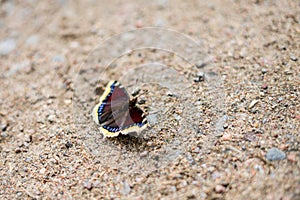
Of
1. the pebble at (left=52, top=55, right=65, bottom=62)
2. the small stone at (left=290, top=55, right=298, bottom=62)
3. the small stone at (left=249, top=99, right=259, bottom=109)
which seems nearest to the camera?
the small stone at (left=249, top=99, right=259, bottom=109)

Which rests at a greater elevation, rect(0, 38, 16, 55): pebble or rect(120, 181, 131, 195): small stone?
rect(0, 38, 16, 55): pebble

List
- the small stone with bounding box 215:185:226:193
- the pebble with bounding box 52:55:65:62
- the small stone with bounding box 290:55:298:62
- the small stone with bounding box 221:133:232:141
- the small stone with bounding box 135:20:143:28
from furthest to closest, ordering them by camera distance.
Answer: the small stone with bounding box 135:20:143:28 < the pebble with bounding box 52:55:65:62 < the small stone with bounding box 290:55:298:62 < the small stone with bounding box 221:133:232:141 < the small stone with bounding box 215:185:226:193

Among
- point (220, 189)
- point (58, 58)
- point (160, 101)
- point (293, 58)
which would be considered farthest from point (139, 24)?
point (220, 189)

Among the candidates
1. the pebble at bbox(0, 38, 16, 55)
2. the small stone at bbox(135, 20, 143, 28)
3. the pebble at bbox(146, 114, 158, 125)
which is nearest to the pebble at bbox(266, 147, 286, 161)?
the pebble at bbox(146, 114, 158, 125)

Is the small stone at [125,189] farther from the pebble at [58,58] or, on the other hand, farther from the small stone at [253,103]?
the pebble at [58,58]

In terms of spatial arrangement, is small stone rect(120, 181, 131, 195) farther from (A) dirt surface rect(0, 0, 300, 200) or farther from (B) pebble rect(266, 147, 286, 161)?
(B) pebble rect(266, 147, 286, 161)

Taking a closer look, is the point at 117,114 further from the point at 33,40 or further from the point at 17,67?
the point at 33,40
